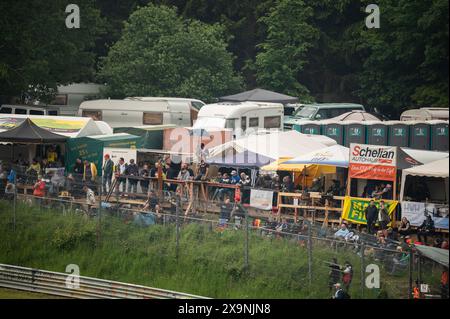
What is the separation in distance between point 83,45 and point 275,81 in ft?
32.3

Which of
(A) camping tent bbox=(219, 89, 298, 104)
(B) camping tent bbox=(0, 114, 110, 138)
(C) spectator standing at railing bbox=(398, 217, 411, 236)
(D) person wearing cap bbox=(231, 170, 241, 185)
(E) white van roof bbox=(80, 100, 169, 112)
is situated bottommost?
(C) spectator standing at railing bbox=(398, 217, 411, 236)

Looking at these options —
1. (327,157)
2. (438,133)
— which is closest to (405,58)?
(438,133)

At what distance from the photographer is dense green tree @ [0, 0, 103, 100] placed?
4103cm

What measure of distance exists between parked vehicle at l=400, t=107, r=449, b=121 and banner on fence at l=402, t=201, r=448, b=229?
44.0 ft

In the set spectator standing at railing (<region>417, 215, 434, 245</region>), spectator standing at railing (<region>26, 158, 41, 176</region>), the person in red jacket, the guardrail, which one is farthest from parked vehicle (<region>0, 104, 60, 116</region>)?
spectator standing at railing (<region>417, 215, 434, 245</region>)

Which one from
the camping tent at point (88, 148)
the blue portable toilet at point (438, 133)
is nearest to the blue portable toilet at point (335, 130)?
the blue portable toilet at point (438, 133)

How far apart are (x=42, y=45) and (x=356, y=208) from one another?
23685 millimetres

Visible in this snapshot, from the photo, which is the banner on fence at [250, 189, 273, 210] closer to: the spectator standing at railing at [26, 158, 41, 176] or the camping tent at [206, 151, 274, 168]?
the camping tent at [206, 151, 274, 168]

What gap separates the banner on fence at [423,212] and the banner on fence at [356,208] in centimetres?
60

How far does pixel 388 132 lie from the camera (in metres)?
34.0

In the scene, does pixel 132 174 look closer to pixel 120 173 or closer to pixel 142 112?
pixel 120 173

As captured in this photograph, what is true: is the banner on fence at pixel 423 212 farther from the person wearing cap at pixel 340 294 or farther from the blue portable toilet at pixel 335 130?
the blue portable toilet at pixel 335 130

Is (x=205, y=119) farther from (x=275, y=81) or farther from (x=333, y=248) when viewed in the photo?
(x=333, y=248)

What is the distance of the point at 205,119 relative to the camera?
3747 cm
